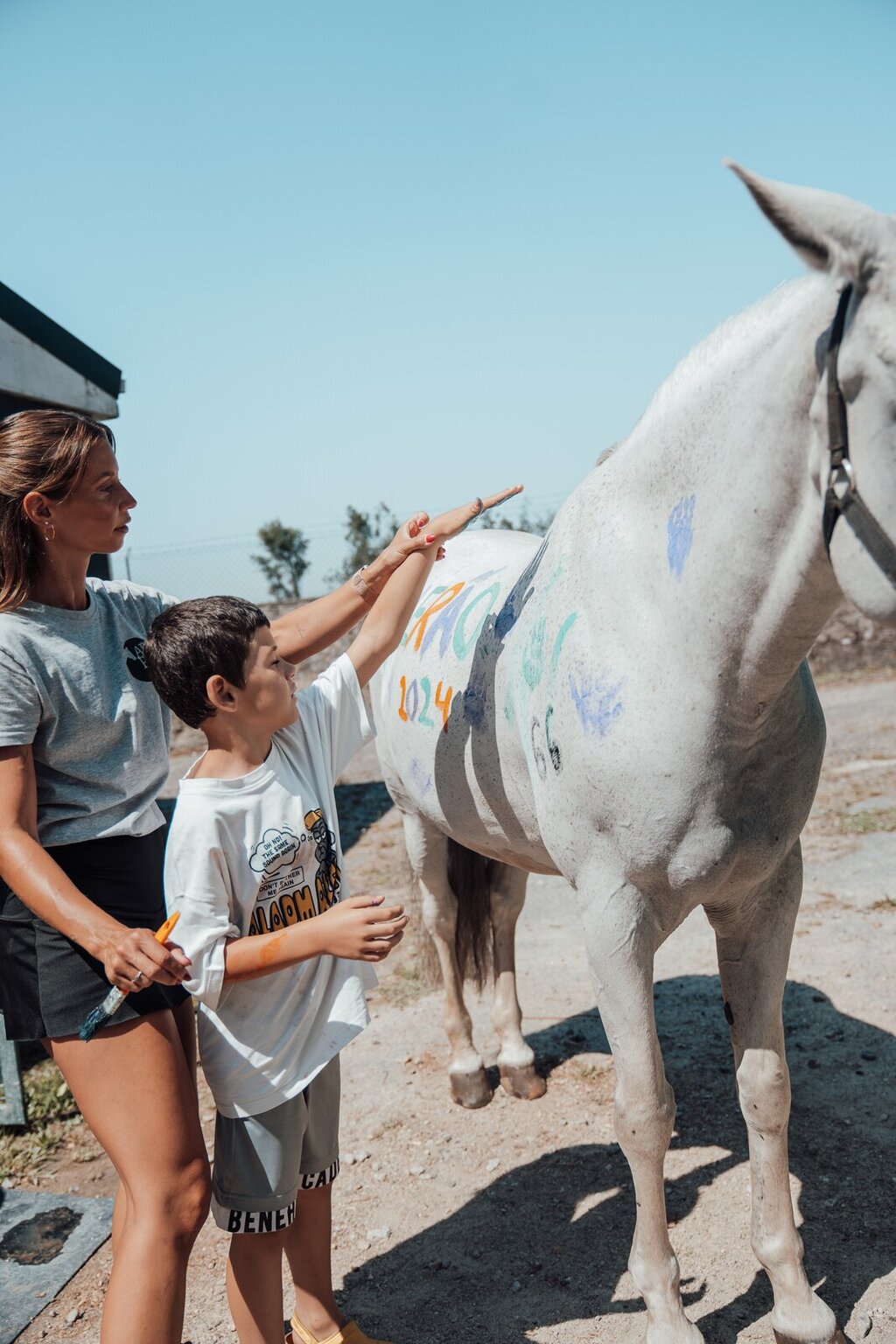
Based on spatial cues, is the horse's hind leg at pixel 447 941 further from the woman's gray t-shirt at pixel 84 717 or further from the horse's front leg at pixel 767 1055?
the woman's gray t-shirt at pixel 84 717

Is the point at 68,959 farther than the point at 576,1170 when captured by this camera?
No

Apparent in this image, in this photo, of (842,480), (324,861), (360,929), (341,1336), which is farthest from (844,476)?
(341,1336)

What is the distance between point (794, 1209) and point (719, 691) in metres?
1.71

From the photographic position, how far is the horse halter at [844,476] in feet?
4.72

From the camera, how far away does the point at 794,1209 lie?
263 cm

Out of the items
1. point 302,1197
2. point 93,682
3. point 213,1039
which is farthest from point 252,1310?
point 93,682

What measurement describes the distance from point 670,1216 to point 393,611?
185 cm

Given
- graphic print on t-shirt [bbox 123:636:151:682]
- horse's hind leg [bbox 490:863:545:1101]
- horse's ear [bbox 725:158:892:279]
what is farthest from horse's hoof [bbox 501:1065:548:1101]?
horse's ear [bbox 725:158:892:279]

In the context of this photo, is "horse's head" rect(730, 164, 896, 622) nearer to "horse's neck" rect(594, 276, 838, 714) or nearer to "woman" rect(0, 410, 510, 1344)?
"horse's neck" rect(594, 276, 838, 714)

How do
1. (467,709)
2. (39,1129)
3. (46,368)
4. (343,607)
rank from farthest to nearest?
(46,368), (39,1129), (467,709), (343,607)

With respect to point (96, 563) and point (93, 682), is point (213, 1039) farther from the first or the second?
point (96, 563)

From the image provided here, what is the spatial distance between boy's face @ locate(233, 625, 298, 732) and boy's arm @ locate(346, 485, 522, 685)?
316mm

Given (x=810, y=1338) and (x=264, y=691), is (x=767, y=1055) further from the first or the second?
(x=264, y=691)

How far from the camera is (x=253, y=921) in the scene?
1.88 m
